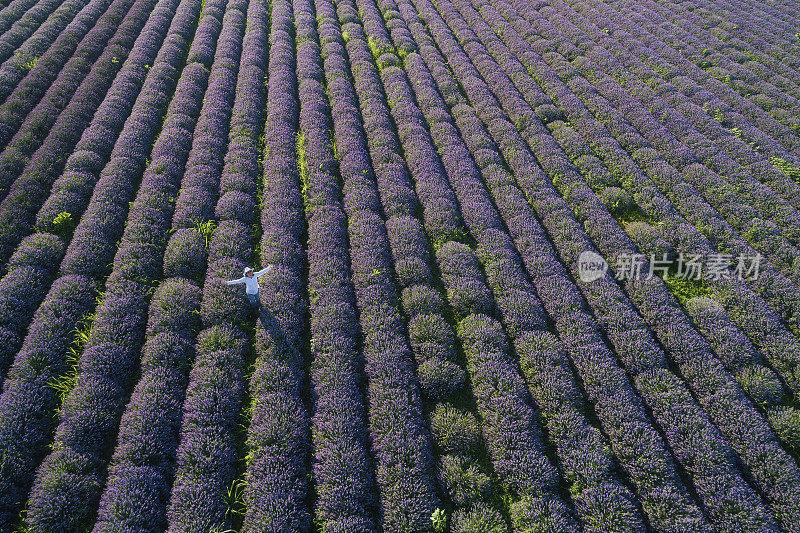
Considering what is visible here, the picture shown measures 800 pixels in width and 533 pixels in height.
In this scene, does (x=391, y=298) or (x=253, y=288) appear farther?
(x=391, y=298)

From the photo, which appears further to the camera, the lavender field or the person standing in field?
the person standing in field

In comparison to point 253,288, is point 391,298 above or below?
below

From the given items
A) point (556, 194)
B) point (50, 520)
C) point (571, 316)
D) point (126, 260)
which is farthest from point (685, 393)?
point (126, 260)

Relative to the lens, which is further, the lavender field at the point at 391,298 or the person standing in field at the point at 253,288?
the person standing in field at the point at 253,288
